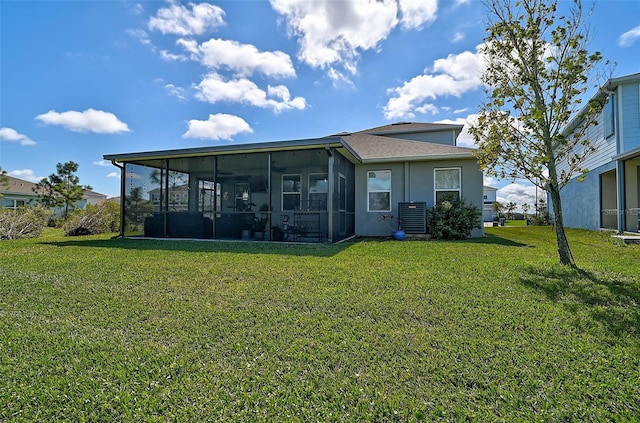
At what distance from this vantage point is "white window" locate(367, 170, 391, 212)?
10.9m

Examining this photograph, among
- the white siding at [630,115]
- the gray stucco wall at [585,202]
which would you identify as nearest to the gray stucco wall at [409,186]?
the gray stucco wall at [585,202]

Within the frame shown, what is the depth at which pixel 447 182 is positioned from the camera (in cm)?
1042

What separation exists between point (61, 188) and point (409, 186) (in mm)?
23321

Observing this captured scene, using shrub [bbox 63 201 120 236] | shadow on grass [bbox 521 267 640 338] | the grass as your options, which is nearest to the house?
shrub [bbox 63 201 120 236]

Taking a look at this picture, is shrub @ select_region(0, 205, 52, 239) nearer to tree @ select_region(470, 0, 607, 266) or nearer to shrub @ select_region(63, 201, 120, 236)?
shrub @ select_region(63, 201, 120, 236)

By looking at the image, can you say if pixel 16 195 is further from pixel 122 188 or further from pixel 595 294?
pixel 595 294

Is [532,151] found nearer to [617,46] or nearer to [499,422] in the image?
[617,46]

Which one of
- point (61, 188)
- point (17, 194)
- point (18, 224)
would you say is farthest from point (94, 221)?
point (17, 194)

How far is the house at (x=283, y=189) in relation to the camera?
9.41 m

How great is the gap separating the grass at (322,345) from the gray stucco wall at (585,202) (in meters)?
10.6

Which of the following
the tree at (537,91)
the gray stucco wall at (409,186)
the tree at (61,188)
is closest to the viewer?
the tree at (537,91)

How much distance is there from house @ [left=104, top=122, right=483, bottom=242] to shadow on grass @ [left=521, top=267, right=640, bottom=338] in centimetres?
540

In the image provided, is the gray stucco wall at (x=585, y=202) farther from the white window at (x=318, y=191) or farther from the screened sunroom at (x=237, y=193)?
the screened sunroom at (x=237, y=193)

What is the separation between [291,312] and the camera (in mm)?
3150
